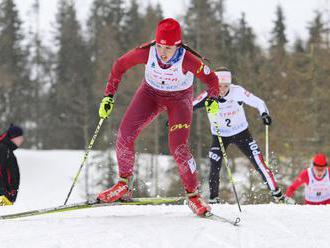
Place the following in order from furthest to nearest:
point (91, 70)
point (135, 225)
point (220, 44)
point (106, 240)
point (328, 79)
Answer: point (91, 70)
point (220, 44)
point (328, 79)
point (135, 225)
point (106, 240)

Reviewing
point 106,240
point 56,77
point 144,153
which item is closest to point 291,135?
point 144,153

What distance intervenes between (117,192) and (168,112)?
106cm

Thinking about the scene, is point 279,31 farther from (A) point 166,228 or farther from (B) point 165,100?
(A) point 166,228

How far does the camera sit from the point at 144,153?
28.5 m

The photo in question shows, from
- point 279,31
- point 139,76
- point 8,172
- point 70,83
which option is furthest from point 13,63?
point 8,172

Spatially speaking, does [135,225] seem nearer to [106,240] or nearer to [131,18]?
[106,240]

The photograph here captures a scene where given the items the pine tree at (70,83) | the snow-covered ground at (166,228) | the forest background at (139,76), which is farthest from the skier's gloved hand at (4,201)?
the pine tree at (70,83)

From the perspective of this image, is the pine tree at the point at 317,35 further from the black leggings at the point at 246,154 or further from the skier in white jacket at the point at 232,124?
the black leggings at the point at 246,154

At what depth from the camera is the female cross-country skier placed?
503 centimetres

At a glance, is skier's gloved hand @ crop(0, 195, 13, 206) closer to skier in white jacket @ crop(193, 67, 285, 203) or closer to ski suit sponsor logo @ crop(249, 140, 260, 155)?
skier in white jacket @ crop(193, 67, 285, 203)

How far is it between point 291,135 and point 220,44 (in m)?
15.1

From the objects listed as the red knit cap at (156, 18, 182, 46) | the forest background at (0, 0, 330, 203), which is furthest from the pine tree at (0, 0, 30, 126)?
the red knit cap at (156, 18, 182, 46)

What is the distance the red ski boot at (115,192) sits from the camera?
5.24 metres

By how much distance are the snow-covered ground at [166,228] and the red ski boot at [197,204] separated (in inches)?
3.6
